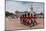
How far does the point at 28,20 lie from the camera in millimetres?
1401

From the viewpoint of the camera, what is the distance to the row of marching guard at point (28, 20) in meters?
1.39

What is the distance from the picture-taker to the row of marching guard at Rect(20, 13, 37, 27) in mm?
1386

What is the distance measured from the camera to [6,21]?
1.34 metres

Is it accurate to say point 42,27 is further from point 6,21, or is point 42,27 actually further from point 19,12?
point 6,21

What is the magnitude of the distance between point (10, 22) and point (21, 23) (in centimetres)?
17

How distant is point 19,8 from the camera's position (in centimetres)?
138
